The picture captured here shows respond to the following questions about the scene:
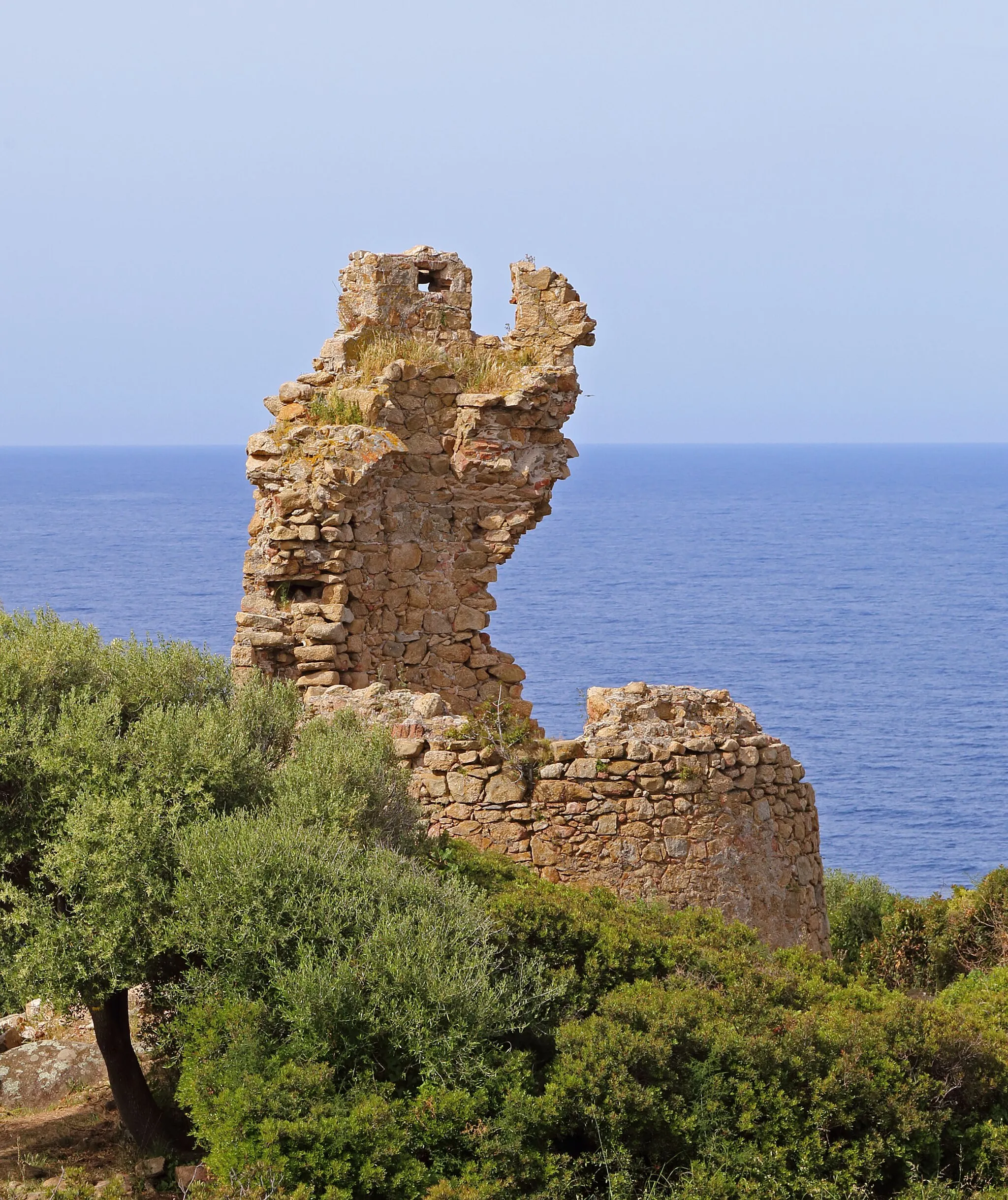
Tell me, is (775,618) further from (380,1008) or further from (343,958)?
(380,1008)

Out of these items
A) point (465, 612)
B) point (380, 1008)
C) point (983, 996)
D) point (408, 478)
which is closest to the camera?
point (380, 1008)

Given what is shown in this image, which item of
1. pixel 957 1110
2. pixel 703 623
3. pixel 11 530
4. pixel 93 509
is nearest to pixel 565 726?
pixel 703 623

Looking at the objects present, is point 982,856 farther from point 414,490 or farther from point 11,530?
point 11,530

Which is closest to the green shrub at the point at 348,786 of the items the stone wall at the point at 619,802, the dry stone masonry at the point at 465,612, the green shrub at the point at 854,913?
the stone wall at the point at 619,802

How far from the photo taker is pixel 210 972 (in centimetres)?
918

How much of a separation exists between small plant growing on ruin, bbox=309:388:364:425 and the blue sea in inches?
156

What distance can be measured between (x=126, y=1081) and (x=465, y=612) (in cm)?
693

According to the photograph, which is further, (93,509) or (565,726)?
(93,509)

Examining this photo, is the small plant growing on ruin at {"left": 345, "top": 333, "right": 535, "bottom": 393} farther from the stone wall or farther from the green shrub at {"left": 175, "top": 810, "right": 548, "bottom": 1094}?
the green shrub at {"left": 175, "top": 810, "right": 548, "bottom": 1094}

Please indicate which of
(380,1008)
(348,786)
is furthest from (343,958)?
(348,786)

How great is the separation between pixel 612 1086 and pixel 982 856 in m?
33.7

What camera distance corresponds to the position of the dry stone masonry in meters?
12.8

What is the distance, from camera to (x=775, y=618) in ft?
289

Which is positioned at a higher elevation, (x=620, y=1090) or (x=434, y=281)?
(x=434, y=281)
